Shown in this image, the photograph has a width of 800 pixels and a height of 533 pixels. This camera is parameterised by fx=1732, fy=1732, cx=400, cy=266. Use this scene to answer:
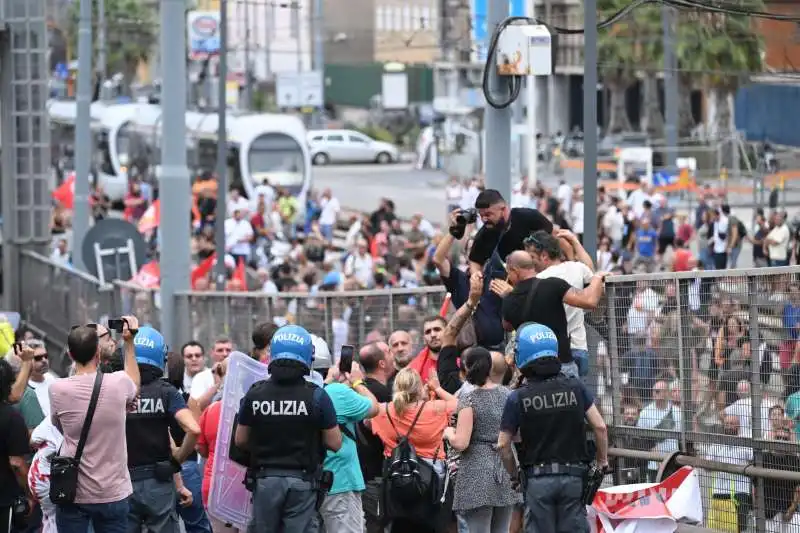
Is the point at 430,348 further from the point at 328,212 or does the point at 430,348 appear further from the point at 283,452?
the point at 328,212

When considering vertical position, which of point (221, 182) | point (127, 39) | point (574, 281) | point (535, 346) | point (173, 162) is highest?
point (127, 39)

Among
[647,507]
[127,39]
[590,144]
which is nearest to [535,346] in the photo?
[647,507]

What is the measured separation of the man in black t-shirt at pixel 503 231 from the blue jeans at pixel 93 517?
10.7ft

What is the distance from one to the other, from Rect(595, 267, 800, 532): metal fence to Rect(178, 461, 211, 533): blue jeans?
2857 mm

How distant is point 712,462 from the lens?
1103 centimetres

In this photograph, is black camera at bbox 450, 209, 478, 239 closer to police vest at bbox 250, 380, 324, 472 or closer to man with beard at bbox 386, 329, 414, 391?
man with beard at bbox 386, 329, 414, 391

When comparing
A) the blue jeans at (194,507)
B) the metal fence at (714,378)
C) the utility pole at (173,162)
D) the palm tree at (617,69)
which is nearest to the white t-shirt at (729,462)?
the metal fence at (714,378)

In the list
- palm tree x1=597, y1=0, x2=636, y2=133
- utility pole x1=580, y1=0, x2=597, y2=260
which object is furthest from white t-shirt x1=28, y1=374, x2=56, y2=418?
palm tree x1=597, y1=0, x2=636, y2=133

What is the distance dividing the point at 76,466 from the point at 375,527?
2503 mm

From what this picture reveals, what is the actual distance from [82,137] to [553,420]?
63.7ft

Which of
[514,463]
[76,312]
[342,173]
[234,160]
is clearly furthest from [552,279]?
[342,173]

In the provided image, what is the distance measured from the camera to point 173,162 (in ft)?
60.4

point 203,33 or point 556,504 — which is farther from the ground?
point 203,33

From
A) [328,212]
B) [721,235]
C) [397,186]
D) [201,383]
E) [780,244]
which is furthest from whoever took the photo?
[397,186]
